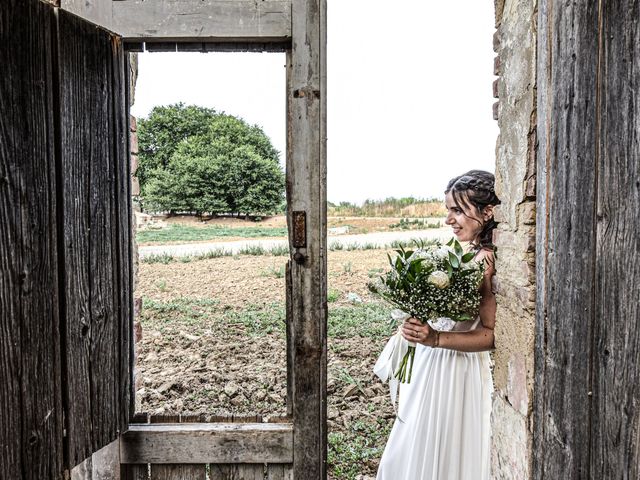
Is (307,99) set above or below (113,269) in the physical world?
above

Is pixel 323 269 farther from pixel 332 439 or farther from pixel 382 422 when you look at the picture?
pixel 382 422

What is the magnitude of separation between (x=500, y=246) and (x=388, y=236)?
6581 millimetres

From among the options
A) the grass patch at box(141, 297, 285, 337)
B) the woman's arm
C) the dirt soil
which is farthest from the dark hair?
the grass patch at box(141, 297, 285, 337)

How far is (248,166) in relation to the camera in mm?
2250

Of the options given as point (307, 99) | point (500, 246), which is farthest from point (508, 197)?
point (307, 99)

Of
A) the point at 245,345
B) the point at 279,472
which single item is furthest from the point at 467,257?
the point at 245,345

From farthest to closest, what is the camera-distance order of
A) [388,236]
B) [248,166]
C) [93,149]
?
[388,236] → [248,166] → [93,149]

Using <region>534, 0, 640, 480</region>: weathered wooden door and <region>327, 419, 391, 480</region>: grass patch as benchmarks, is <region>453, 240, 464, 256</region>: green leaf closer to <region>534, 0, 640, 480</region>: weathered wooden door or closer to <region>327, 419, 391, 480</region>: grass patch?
<region>534, 0, 640, 480</region>: weathered wooden door

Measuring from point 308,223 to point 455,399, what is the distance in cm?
123

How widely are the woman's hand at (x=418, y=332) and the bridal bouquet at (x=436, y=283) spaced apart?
0.11 ft

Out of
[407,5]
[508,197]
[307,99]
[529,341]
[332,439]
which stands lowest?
[332,439]

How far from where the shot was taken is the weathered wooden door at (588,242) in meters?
1.03

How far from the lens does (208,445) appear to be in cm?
169

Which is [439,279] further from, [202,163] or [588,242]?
[202,163]
